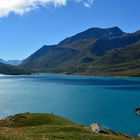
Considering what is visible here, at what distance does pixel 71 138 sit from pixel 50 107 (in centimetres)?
15860

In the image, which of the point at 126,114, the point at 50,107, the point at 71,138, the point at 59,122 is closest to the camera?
the point at 71,138

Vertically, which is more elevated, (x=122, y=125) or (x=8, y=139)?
(x=8, y=139)

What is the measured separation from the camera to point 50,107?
19500 centimetres

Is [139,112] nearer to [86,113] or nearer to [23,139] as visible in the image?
[86,113]

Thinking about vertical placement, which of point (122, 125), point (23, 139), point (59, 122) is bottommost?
point (122, 125)

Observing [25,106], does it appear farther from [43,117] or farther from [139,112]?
[43,117]

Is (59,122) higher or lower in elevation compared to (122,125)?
higher

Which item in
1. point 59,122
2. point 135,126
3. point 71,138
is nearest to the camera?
point 71,138

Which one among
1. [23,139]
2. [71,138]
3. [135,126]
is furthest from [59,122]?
[135,126]

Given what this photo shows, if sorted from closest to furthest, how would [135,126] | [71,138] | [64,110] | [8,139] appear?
[8,139]
[71,138]
[135,126]
[64,110]

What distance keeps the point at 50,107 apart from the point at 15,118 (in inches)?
4631

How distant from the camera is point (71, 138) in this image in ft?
123

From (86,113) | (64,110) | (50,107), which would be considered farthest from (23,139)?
(50,107)

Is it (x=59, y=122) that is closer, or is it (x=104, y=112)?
(x=59, y=122)
